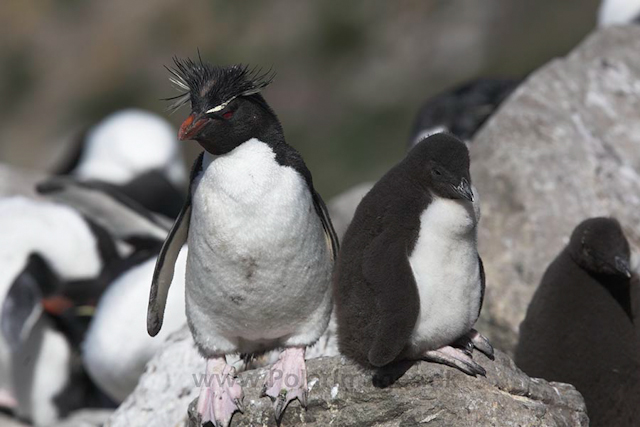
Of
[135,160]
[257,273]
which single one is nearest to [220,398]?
[257,273]

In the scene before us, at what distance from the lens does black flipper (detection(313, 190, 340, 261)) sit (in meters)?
3.57

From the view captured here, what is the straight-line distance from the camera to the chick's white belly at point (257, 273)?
335cm

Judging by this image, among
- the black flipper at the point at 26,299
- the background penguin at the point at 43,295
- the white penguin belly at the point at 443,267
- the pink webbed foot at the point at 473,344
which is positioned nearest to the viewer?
the white penguin belly at the point at 443,267

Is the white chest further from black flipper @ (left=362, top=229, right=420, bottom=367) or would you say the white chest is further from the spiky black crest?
black flipper @ (left=362, top=229, right=420, bottom=367)

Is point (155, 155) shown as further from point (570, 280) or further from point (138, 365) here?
point (570, 280)

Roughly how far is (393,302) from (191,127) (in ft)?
2.78

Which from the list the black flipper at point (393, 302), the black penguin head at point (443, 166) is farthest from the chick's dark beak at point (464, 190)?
the black flipper at point (393, 302)

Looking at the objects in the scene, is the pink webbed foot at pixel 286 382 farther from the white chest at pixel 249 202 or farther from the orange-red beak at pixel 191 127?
the orange-red beak at pixel 191 127

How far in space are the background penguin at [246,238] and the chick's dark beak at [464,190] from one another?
0.55m

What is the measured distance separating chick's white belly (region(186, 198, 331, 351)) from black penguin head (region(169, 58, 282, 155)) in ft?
0.83

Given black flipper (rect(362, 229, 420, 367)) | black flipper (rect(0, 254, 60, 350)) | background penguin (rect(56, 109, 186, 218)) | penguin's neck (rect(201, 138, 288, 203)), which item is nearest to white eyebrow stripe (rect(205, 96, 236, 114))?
penguin's neck (rect(201, 138, 288, 203))

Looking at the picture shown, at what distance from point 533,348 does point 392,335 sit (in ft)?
3.46

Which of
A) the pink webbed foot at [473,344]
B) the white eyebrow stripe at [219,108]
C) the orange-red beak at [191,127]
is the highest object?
the white eyebrow stripe at [219,108]

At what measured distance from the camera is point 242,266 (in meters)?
3.38
